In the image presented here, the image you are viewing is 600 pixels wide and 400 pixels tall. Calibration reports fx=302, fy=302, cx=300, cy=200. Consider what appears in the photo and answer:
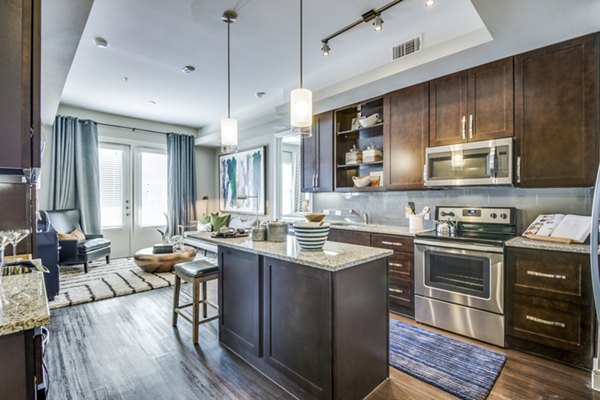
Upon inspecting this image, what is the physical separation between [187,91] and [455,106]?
12.6ft

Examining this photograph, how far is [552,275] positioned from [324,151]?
9.50ft

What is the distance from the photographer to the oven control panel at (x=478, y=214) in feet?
9.65

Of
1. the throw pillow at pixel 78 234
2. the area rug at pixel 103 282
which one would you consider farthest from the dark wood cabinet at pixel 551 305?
the throw pillow at pixel 78 234

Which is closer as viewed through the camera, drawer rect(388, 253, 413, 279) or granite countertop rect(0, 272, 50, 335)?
granite countertop rect(0, 272, 50, 335)

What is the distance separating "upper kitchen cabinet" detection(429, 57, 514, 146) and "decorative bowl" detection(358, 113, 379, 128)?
788 millimetres

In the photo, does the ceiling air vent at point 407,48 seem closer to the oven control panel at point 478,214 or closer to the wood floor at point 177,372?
the oven control panel at point 478,214

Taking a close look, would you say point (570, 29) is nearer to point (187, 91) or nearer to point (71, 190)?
point (187, 91)

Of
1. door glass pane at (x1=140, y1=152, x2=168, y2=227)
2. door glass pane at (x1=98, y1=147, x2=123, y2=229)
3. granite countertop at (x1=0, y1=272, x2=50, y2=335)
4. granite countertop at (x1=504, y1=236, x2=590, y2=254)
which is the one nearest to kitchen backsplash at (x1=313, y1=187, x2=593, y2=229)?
granite countertop at (x1=504, y1=236, x2=590, y2=254)

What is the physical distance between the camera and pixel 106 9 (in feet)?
8.63

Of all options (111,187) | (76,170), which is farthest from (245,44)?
(111,187)

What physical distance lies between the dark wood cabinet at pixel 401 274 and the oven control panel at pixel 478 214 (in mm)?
599

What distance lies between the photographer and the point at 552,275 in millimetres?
2260

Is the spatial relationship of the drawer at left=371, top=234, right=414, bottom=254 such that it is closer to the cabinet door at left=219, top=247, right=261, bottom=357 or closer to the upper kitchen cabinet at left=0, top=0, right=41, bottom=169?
the cabinet door at left=219, top=247, right=261, bottom=357

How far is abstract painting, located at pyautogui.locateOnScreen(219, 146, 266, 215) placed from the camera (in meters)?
6.03
